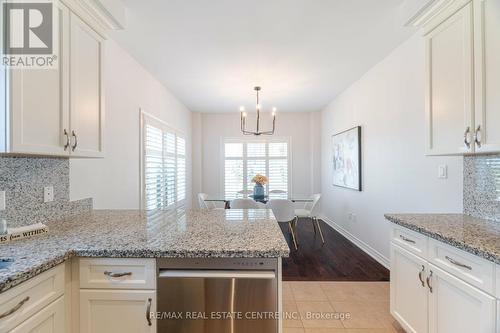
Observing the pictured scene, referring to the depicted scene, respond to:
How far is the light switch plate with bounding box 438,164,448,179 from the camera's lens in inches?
89.0

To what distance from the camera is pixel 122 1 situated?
2070mm

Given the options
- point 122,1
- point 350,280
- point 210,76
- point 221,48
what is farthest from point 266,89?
point 350,280

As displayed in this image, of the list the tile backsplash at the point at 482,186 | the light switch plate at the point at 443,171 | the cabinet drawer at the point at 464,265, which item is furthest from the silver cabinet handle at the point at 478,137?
the light switch plate at the point at 443,171

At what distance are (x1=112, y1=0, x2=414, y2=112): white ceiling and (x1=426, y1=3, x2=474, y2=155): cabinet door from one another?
1.93 feet

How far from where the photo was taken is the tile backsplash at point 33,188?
60.5 inches

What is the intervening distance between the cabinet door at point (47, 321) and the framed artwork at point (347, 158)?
12.1 feet

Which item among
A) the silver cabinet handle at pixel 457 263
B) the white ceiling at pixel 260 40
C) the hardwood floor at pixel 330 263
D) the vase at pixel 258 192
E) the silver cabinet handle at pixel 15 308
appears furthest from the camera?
the vase at pixel 258 192

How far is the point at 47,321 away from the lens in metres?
1.12

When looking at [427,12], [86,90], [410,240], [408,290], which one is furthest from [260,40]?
[408,290]

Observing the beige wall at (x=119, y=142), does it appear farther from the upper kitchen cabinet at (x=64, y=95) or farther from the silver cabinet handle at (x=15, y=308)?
the silver cabinet handle at (x=15, y=308)

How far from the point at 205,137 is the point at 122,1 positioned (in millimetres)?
4222

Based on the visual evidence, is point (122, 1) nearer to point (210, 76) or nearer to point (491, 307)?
point (210, 76)

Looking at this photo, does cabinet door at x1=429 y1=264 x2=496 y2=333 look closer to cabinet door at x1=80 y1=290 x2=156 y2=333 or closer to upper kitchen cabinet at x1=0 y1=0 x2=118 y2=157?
cabinet door at x1=80 y1=290 x2=156 y2=333

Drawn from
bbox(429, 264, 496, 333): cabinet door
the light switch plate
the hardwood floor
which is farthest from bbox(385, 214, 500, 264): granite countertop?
the hardwood floor
